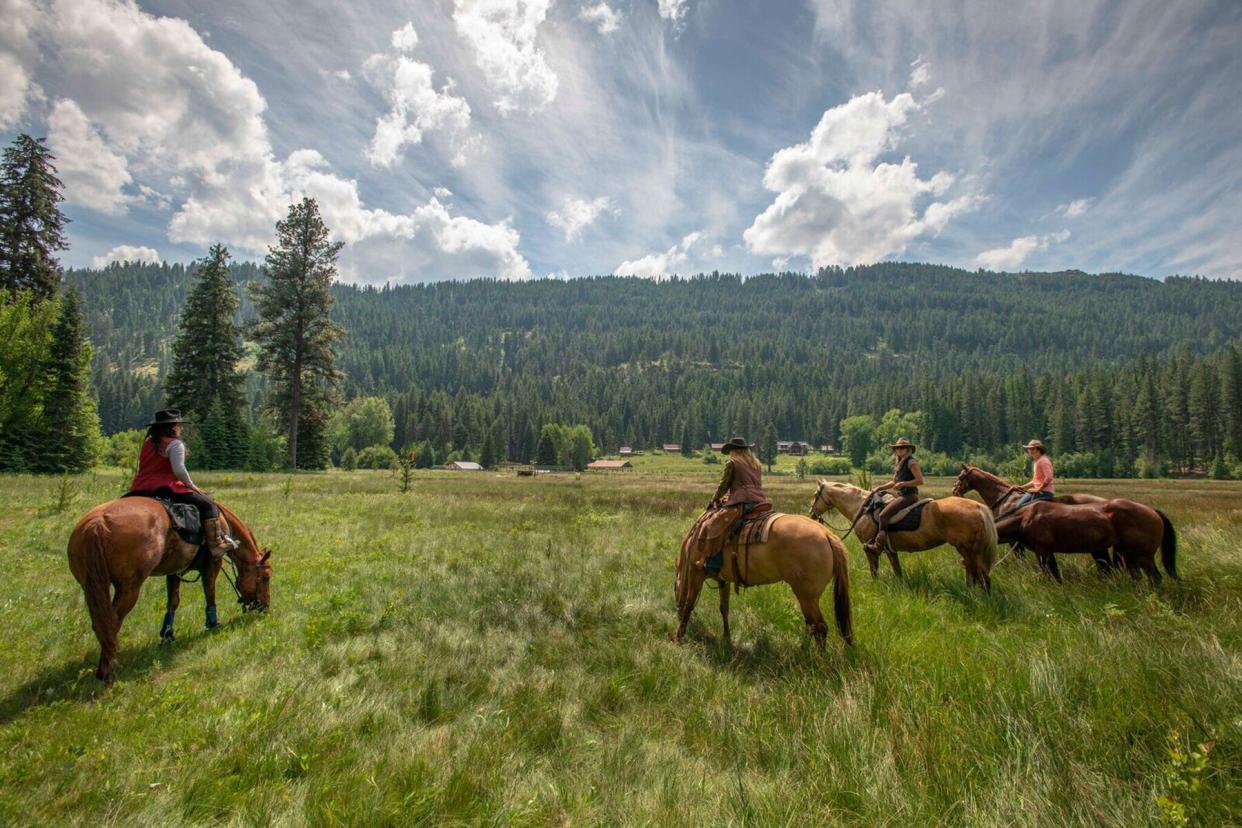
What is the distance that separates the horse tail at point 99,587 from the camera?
217 inches

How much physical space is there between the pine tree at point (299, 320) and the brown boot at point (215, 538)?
29.5 meters

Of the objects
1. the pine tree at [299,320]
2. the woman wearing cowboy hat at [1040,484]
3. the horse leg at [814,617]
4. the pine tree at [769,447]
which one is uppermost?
the pine tree at [299,320]

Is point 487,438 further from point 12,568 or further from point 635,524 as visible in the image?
point 12,568

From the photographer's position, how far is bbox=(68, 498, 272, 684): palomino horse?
18.1 ft

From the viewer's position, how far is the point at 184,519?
681 centimetres

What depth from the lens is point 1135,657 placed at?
16.0 feet

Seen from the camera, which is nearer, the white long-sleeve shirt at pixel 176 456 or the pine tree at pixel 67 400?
the white long-sleeve shirt at pixel 176 456

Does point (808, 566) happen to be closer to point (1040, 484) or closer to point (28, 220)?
point (1040, 484)

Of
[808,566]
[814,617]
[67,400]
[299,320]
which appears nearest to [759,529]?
[808,566]

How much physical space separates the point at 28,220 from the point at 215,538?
122 ft

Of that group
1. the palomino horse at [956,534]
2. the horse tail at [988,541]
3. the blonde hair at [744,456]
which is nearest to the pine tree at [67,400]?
the blonde hair at [744,456]

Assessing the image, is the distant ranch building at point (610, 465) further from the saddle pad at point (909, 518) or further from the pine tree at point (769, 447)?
the saddle pad at point (909, 518)

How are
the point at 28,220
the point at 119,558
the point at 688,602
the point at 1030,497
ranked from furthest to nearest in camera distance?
1. the point at 28,220
2. the point at 1030,497
3. the point at 688,602
4. the point at 119,558

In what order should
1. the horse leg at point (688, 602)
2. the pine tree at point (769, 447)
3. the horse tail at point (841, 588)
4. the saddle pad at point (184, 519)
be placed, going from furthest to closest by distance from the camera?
the pine tree at point (769, 447) → the horse leg at point (688, 602) → the saddle pad at point (184, 519) → the horse tail at point (841, 588)
